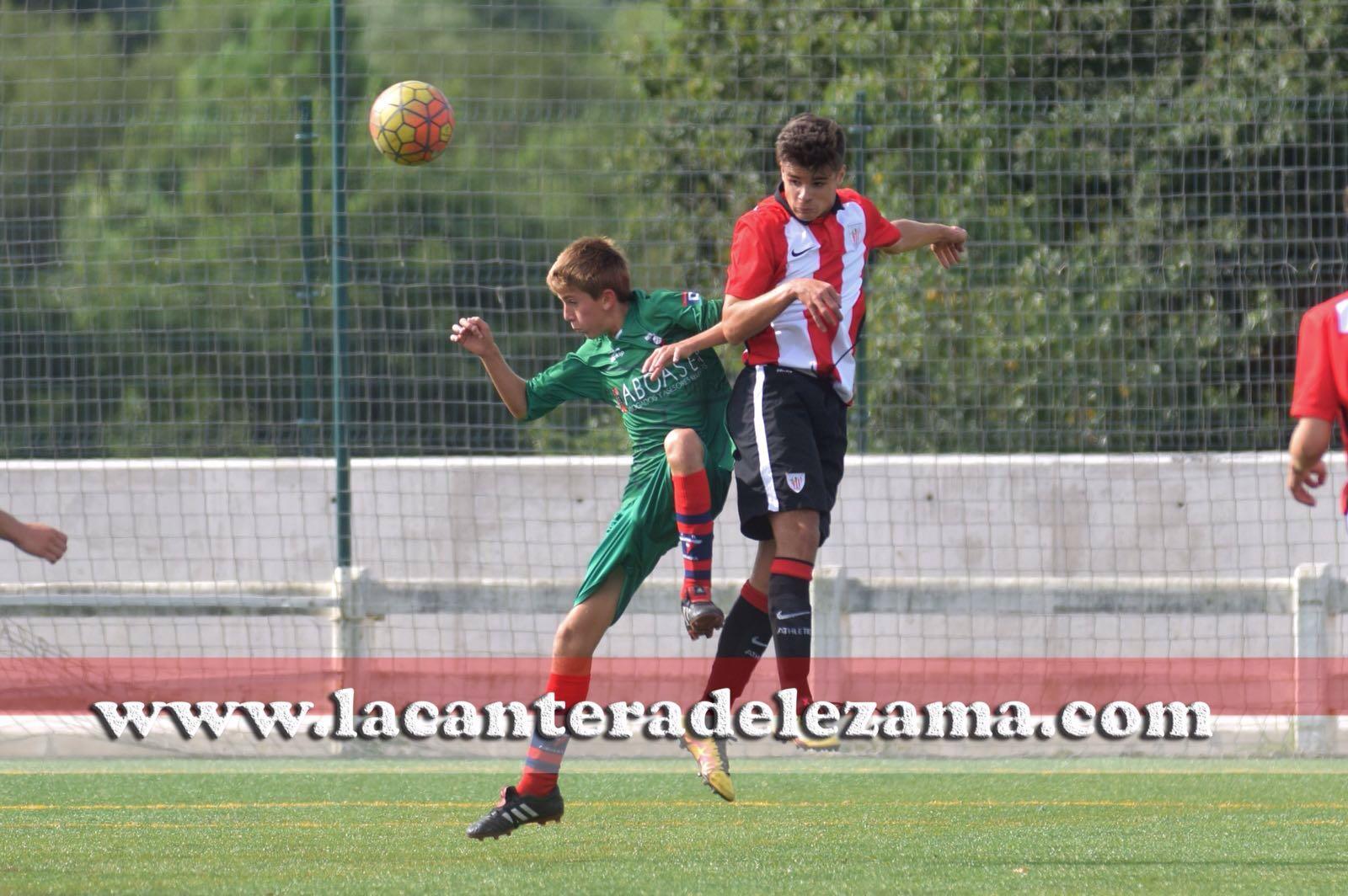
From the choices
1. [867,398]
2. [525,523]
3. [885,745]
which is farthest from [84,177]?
[885,745]

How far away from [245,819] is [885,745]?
3.53 meters

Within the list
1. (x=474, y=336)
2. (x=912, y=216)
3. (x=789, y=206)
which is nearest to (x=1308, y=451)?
(x=789, y=206)

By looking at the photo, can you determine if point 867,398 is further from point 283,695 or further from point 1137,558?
point 283,695

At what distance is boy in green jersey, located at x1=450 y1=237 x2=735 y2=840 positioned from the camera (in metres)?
5.91

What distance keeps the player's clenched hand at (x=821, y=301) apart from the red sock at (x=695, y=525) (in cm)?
74

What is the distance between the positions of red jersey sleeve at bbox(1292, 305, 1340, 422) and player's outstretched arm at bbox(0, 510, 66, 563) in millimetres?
3254

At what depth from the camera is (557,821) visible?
5965mm

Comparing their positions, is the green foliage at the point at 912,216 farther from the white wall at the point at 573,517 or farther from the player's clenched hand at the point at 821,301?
the player's clenched hand at the point at 821,301

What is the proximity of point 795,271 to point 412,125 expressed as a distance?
100 inches

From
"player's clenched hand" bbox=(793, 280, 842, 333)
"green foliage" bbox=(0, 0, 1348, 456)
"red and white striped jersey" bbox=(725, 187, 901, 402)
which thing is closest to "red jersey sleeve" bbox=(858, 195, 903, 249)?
"red and white striped jersey" bbox=(725, 187, 901, 402)

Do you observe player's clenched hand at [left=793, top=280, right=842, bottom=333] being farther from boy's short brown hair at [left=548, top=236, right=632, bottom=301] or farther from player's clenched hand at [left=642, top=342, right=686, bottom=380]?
boy's short brown hair at [left=548, top=236, right=632, bottom=301]

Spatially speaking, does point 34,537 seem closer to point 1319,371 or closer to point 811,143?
point 811,143

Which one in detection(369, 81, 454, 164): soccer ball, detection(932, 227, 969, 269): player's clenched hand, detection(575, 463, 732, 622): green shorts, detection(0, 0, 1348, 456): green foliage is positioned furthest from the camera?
detection(0, 0, 1348, 456): green foliage

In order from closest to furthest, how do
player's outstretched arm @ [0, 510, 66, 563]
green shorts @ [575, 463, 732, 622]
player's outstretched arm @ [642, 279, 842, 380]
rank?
1. player's outstretched arm @ [0, 510, 66, 563]
2. player's outstretched arm @ [642, 279, 842, 380]
3. green shorts @ [575, 463, 732, 622]
